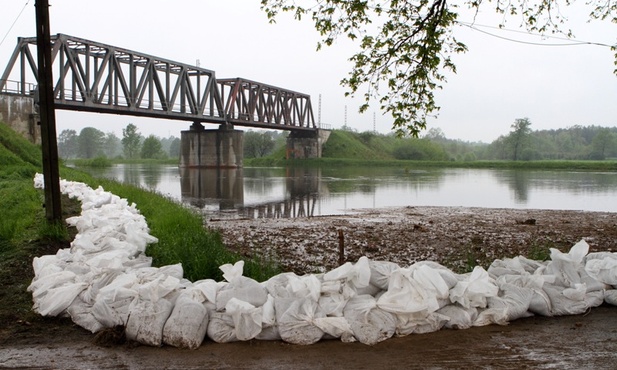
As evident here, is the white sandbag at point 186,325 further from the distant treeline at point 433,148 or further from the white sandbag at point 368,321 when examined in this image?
the distant treeline at point 433,148

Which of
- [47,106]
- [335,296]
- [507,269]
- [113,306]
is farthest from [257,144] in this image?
[335,296]

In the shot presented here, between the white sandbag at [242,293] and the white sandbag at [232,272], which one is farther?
the white sandbag at [232,272]

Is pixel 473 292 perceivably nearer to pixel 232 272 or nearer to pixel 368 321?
pixel 368 321

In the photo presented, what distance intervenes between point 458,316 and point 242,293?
1902mm

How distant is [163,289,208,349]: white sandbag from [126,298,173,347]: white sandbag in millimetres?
49

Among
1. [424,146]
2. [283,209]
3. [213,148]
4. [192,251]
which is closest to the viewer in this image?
[192,251]

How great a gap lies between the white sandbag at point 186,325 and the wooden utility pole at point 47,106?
14.7 feet

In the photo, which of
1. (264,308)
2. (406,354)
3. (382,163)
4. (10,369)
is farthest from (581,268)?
(382,163)

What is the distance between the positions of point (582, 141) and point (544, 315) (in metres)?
143

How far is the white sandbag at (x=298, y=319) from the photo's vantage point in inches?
165

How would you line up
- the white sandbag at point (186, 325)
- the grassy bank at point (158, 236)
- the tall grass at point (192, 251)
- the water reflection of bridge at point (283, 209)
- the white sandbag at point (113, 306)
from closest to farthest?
the white sandbag at point (186, 325) < the white sandbag at point (113, 306) < the tall grass at point (192, 251) < the grassy bank at point (158, 236) < the water reflection of bridge at point (283, 209)

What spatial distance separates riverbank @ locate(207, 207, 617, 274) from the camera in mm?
8023

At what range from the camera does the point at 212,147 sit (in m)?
58.2

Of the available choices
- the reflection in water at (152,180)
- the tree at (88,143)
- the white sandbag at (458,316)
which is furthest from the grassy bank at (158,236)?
the tree at (88,143)
